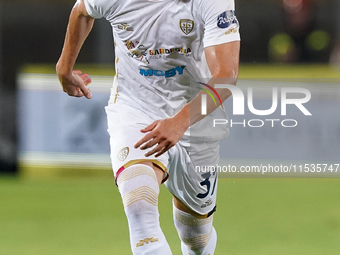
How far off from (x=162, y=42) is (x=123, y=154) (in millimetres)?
656

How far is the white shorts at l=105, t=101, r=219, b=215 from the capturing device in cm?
301

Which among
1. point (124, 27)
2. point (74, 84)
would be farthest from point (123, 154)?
point (74, 84)

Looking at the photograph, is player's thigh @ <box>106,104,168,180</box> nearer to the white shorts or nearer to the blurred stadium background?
the white shorts

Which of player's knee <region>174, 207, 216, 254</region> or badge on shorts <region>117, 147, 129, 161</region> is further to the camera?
player's knee <region>174, 207, 216, 254</region>

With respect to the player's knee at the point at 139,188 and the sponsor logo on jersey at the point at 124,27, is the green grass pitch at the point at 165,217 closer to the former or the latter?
the player's knee at the point at 139,188

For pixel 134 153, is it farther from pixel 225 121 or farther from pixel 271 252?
pixel 271 252

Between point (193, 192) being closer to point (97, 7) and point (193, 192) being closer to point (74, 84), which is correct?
point (74, 84)

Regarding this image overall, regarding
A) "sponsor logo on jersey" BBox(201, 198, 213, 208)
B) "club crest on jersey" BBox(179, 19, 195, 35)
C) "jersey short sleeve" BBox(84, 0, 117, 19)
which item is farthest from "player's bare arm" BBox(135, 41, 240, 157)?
"sponsor logo on jersey" BBox(201, 198, 213, 208)

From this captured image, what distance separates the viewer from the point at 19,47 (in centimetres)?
771

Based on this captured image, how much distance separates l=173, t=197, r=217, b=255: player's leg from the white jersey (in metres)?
0.74

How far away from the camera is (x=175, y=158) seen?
3.28m

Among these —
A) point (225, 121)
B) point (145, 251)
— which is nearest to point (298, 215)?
point (225, 121)

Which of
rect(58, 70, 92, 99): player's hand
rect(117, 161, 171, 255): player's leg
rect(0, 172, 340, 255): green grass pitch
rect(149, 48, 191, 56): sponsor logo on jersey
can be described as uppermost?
rect(149, 48, 191, 56): sponsor logo on jersey

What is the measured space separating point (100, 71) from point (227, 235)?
3.38 meters
